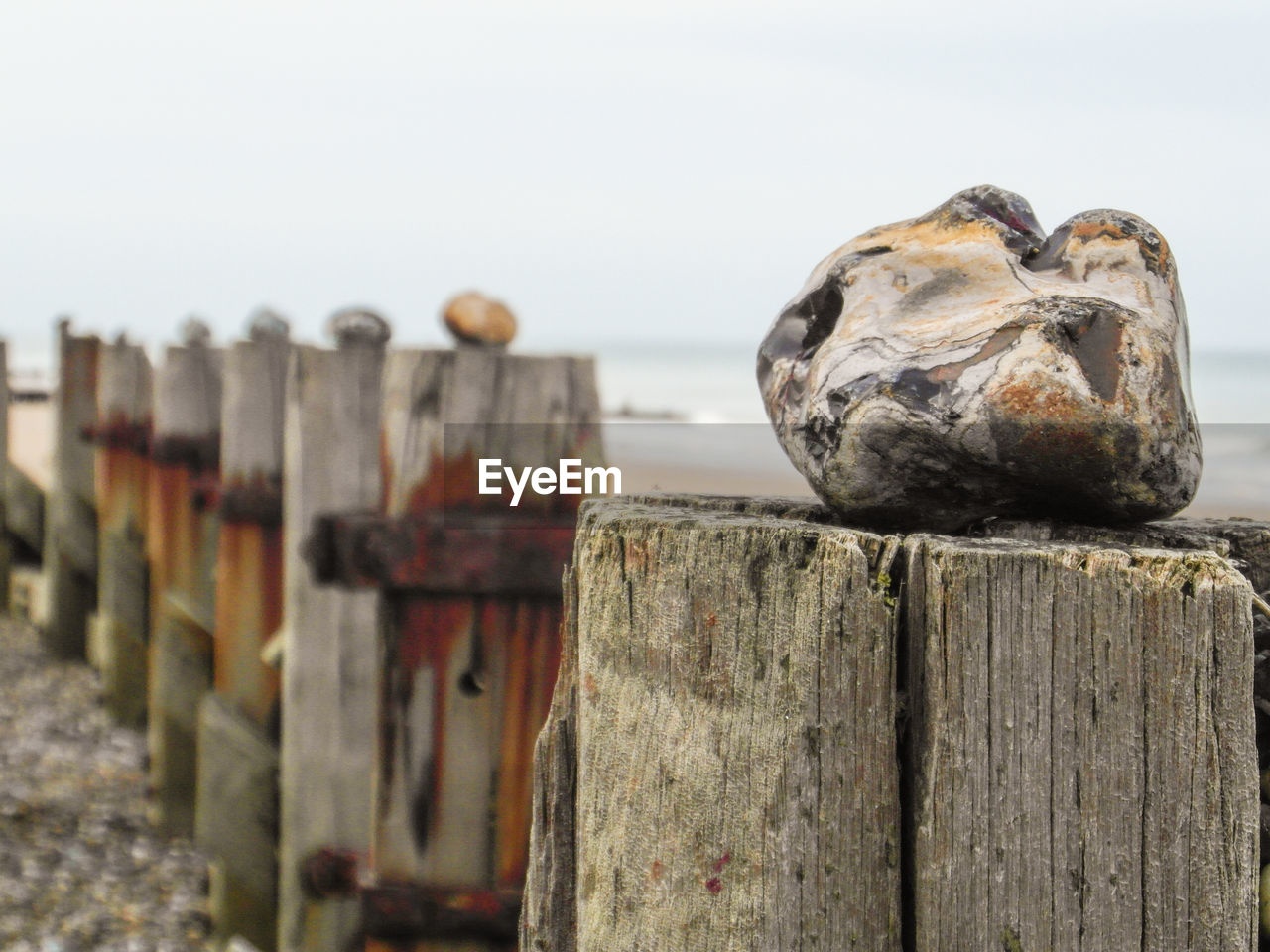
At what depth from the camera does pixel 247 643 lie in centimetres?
480

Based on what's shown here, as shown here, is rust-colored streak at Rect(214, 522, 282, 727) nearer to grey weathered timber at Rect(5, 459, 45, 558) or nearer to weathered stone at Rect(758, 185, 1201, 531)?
weathered stone at Rect(758, 185, 1201, 531)

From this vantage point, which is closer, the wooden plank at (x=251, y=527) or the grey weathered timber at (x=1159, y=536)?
the grey weathered timber at (x=1159, y=536)

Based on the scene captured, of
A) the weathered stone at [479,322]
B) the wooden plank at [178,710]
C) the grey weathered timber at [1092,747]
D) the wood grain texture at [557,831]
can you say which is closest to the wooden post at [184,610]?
the wooden plank at [178,710]

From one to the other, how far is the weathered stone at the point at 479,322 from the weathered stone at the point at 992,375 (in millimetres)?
1569

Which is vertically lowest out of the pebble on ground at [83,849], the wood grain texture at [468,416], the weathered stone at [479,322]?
the pebble on ground at [83,849]

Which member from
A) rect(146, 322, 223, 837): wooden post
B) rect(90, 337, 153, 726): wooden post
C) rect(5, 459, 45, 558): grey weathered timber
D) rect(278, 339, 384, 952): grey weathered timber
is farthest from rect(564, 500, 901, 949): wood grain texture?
rect(5, 459, 45, 558): grey weathered timber

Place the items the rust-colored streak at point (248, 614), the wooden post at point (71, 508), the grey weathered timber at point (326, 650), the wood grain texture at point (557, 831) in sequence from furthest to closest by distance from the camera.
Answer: the wooden post at point (71, 508), the rust-colored streak at point (248, 614), the grey weathered timber at point (326, 650), the wood grain texture at point (557, 831)

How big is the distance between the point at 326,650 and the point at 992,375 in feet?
8.38

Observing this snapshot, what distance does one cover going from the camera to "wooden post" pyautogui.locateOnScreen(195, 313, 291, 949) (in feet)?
15.1

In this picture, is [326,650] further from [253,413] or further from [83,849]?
[83,849]

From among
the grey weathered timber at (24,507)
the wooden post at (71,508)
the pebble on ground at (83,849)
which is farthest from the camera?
the grey weathered timber at (24,507)

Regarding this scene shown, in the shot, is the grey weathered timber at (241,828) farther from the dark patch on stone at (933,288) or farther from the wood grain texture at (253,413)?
the dark patch on stone at (933,288)

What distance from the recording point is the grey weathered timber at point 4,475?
9984mm

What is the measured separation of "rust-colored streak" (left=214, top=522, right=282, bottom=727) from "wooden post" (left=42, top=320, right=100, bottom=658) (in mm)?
4659
